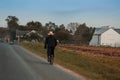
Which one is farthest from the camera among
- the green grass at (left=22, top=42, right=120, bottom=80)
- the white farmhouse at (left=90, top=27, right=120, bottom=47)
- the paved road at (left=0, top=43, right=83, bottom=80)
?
the white farmhouse at (left=90, top=27, right=120, bottom=47)

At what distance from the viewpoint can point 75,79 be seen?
16438mm

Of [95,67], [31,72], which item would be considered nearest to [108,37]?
[95,67]

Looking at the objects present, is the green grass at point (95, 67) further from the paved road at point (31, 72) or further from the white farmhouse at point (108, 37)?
the white farmhouse at point (108, 37)

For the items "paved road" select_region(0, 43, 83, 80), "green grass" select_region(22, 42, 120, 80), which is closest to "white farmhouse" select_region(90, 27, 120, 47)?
"green grass" select_region(22, 42, 120, 80)

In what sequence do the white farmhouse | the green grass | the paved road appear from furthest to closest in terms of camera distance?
the white farmhouse, the green grass, the paved road

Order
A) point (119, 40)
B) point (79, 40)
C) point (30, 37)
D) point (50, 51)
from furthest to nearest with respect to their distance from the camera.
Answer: point (30, 37), point (79, 40), point (119, 40), point (50, 51)

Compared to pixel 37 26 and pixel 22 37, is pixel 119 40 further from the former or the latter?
pixel 37 26

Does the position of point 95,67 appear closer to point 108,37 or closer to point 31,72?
point 31,72

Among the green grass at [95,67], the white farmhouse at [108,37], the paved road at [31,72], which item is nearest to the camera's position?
the paved road at [31,72]

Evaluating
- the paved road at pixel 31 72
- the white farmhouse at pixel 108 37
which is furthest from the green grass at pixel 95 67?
the white farmhouse at pixel 108 37

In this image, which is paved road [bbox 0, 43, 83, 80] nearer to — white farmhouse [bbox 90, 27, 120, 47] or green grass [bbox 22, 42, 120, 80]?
green grass [bbox 22, 42, 120, 80]

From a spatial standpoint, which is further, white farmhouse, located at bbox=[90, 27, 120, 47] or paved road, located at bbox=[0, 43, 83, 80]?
white farmhouse, located at bbox=[90, 27, 120, 47]

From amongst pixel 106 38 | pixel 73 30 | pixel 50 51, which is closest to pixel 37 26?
pixel 73 30

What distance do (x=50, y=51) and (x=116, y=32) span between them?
106 metres
